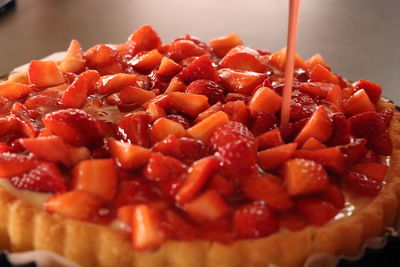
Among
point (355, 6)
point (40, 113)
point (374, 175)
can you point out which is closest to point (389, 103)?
point (374, 175)

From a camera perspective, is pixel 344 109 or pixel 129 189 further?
pixel 344 109

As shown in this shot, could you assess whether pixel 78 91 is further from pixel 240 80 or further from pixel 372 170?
pixel 372 170

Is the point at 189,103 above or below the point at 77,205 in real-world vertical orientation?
above

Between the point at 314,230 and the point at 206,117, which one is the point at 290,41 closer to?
the point at 206,117

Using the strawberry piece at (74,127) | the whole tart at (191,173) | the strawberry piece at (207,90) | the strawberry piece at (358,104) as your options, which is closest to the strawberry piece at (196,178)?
the whole tart at (191,173)

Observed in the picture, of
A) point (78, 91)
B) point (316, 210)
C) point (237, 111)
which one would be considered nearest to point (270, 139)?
point (237, 111)

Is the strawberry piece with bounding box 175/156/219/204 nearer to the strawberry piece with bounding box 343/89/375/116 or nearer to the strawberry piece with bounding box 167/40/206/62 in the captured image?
the strawberry piece with bounding box 343/89/375/116

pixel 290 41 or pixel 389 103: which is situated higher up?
pixel 290 41
